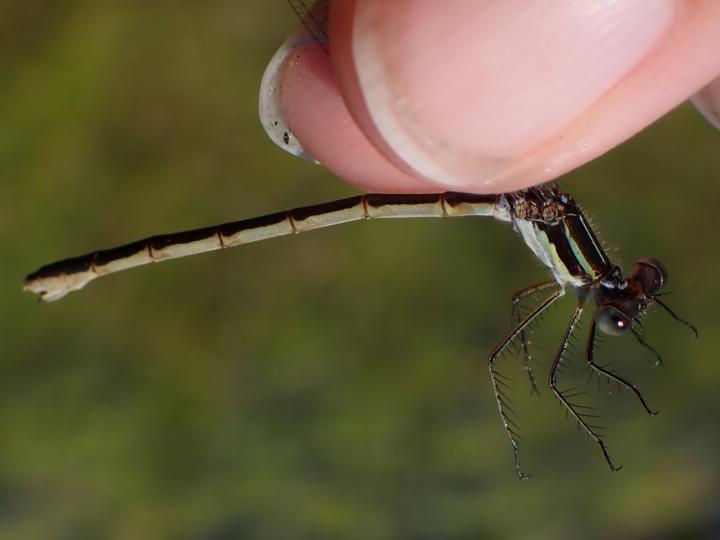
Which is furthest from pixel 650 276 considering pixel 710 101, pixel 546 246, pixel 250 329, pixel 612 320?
pixel 250 329

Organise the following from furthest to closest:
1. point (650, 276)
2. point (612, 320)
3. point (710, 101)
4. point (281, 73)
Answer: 1. point (650, 276)
2. point (612, 320)
3. point (710, 101)
4. point (281, 73)

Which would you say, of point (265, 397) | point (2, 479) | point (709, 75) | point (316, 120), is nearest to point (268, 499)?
point (265, 397)

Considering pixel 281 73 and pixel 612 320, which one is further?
pixel 612 320

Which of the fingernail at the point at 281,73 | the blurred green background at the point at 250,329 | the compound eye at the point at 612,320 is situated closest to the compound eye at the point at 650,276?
the compound eye at the point at 612,320

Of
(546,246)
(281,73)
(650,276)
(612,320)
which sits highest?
(281,73)

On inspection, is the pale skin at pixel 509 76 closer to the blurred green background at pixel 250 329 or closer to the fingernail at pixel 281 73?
the fingernail at pixel 281 73

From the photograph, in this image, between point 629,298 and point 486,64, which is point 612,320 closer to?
point 629,298

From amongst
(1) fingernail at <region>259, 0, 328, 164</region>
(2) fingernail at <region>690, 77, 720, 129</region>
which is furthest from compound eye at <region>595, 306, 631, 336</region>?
(1) fingernail at <region>259, 0, 328, 164</region>
